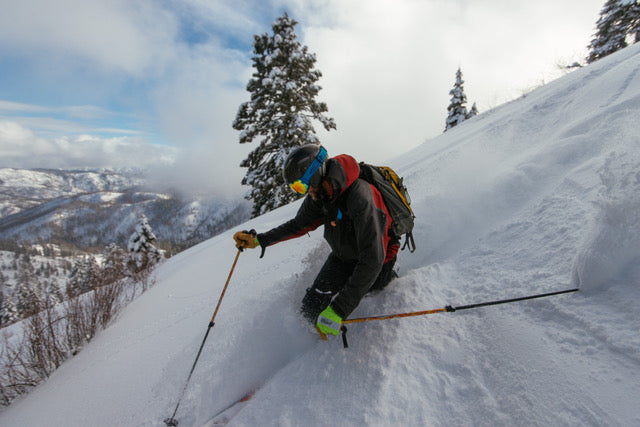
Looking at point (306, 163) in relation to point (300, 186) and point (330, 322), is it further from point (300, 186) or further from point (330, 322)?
point (330, 322)

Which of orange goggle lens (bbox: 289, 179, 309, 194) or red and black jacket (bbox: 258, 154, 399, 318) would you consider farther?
orange goggle lens (bbox: 289, 179, 309, 194)

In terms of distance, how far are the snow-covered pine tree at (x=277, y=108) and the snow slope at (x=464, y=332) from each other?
31.6 ft

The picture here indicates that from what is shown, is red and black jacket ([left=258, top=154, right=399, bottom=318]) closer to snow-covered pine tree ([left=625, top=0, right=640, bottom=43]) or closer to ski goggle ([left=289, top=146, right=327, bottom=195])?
ski goggle ([left=289, top=146, right=327, bottom=195])

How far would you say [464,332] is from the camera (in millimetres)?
2074

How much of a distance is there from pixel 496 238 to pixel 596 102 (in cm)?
323

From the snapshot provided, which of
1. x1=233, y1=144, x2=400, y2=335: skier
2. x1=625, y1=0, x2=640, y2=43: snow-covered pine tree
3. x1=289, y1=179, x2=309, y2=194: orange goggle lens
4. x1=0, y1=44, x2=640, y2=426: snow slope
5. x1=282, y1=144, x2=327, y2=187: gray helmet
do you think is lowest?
x1=0, y1=44, x2=640, y2=426: snow slope

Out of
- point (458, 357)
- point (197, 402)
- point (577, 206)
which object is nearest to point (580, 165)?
point (577, 206)

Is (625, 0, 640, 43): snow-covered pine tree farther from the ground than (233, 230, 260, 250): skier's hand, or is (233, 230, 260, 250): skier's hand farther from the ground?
(625, 0, 640, 43): snow-covered pine tree

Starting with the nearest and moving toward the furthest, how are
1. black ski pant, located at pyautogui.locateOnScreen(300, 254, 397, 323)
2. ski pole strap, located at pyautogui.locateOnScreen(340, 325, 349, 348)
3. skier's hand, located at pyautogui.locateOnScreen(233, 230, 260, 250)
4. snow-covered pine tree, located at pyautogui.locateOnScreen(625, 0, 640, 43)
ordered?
1. ski pole strap, located at pyautogui.locateOnScreen(340, 325, 349, 348)
2. black ski pant, located at pyautogui.locateOnScreen(300, 254, 397, 323)
3. skier's hand, located at pyautogui.locateOnScreen(233, 230, 260, 250)
4. snow-covered pine tree, located at pyautogui.locateOnScreen(625, 0, 640, 43)

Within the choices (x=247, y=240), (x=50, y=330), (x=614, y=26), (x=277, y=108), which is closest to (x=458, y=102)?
(x=614, y=26)

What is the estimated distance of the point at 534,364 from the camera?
1678 mm

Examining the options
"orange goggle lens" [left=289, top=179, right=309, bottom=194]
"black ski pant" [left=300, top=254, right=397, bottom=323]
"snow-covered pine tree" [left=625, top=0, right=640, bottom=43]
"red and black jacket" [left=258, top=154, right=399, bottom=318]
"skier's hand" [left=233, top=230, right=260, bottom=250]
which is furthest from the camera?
"snow-covered pine tree" [left=625, top=0, right=640, bottom=43]

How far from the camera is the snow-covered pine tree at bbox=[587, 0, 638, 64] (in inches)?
715

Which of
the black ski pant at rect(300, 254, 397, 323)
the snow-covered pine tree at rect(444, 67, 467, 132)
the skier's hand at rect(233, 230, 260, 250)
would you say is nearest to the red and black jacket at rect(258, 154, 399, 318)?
the black ski pant at rect(300, 254, 397, 323)
